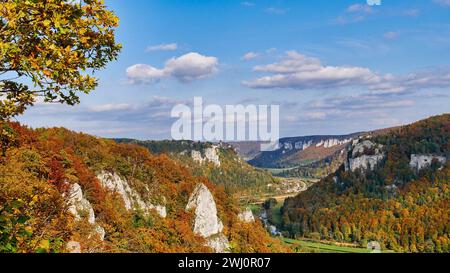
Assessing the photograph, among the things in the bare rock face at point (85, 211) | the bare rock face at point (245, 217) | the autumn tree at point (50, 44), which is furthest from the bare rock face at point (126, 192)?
the autumn tree at point (50, 44)

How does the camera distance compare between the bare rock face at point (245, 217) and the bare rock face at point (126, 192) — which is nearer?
the bare rock face at point (126, 192)

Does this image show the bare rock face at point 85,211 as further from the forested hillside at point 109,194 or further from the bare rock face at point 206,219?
the bare rock face at point 206,219

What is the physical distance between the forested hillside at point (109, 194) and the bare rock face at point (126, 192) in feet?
0.59

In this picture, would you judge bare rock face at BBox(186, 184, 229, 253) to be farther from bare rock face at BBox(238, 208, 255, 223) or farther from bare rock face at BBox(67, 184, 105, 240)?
bare rock face at BBox(67, 184, 105, 240)

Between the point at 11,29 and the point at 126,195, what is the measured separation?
70728 mm

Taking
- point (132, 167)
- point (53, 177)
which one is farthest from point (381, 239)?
point (53, 177)

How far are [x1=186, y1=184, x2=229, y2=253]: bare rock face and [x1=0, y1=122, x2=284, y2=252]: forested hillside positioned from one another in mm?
1060

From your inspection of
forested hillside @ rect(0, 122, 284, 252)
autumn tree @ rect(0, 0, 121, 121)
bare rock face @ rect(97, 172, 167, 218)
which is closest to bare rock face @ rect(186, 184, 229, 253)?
forested hillside @ rect(0, 122, 284, 252)

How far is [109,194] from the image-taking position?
67500 mm

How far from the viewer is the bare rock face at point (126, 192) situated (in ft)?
234

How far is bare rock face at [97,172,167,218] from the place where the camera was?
71.2 m
